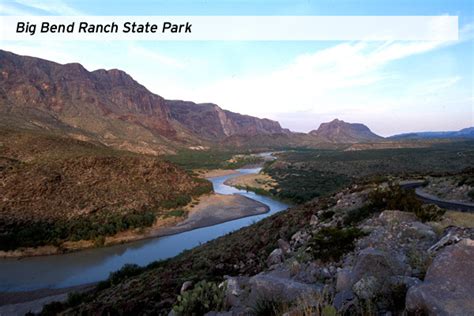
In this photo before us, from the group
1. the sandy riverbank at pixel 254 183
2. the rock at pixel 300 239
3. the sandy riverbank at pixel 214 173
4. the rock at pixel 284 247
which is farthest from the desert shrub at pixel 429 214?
the sandy riverbank at pixel 214 173

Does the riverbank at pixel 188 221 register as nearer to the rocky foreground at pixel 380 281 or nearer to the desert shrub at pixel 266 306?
the rocky foreground at pixel 380 281

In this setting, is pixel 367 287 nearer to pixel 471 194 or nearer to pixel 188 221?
pixel 471 194

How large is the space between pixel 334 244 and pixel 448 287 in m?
4.40

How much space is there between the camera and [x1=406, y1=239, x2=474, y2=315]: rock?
3208 millimetres

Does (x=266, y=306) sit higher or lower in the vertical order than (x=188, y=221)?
higher

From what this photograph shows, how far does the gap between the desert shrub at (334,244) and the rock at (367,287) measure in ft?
9.58

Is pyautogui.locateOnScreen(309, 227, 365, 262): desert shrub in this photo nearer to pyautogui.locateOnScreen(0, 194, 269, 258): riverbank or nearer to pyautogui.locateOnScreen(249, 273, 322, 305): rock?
pyautogui.locateOnScreen(249, 273, 322, 305): rock

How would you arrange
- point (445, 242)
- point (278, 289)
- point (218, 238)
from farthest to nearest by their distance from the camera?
point (218, 238) → point (445, 242) → point (278, 289)

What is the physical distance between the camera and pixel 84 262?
29078 mm

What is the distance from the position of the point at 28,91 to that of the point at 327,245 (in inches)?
6781

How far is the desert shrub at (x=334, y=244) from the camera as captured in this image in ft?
23.8

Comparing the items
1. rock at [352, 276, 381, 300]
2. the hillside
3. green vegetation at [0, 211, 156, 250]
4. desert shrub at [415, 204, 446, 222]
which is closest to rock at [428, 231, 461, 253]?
rock at [352, 276, 381, 300]

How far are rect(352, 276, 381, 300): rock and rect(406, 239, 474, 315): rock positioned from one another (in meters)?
0.63

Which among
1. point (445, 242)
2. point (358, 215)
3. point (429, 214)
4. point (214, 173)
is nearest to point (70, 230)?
point (358, 215)
